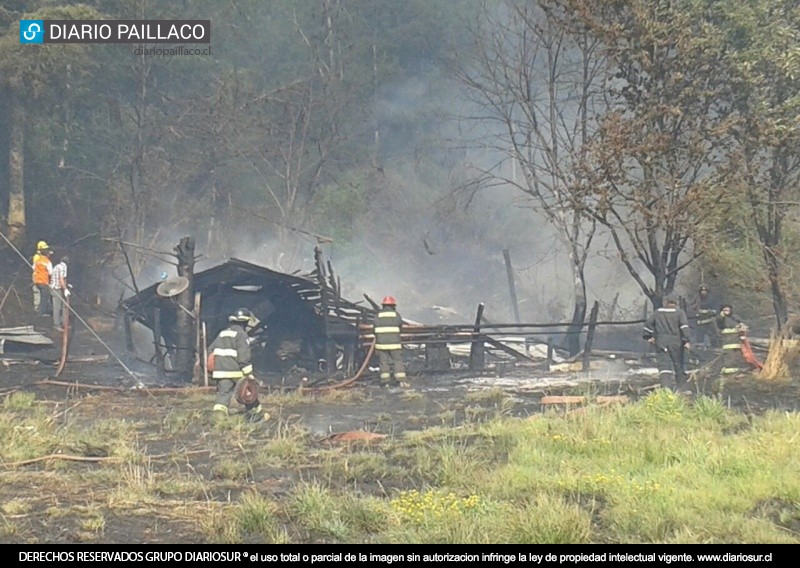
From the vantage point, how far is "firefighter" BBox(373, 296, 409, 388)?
17.4 meters

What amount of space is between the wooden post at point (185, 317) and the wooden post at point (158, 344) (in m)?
0.30

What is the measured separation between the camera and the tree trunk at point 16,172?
2902cm

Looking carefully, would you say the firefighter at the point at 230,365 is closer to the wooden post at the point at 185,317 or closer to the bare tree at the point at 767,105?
the wooden post at the point at 185,317

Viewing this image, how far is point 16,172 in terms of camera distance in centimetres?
2948

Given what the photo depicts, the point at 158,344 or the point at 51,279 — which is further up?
the point at 51,279

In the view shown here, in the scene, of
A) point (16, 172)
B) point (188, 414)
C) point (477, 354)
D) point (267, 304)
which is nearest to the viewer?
point (188, 414)

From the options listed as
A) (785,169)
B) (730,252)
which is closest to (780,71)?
(785,169)

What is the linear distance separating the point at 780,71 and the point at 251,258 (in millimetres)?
24427

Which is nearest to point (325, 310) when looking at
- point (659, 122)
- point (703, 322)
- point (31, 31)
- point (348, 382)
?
point (348, 382)

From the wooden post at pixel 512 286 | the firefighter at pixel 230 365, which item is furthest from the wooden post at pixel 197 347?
the wooden post at pixel 512 286

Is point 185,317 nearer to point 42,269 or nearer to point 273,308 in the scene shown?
point 273,308

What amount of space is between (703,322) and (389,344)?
699cm

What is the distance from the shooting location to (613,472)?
8398 millimetres

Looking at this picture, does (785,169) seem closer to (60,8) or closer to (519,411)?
(519,411)
